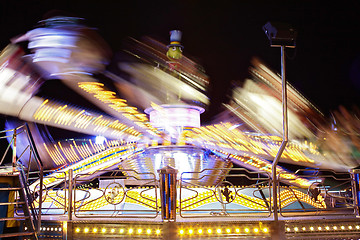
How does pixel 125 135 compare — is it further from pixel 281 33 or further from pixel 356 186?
pixel 356 186

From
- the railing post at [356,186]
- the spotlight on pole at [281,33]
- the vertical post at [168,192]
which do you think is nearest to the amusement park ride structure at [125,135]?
the railing post at [356,186]

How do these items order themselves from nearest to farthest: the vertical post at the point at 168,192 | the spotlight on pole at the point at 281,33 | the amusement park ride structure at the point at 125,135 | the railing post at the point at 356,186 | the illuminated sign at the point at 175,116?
the vertical post at the point at 168,192, the spotlight on pole at the point at 281,33, the railing post at the point at 356,186, the amusement park ride structure at the point at 125,135, the illuminated sign at the point at 175,116

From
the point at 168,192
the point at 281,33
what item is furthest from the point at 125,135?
the point at 281,33

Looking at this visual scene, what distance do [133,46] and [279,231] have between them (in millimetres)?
9468

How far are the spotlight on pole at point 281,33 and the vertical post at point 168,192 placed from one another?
2974mm

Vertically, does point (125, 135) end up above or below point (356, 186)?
above

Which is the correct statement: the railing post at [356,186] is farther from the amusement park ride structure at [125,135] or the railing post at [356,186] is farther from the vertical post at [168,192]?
the vertical post at [168,192]

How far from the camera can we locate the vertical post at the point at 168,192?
6168mm

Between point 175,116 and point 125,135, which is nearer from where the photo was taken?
point 175,116

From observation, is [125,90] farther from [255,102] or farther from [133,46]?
[255,102]

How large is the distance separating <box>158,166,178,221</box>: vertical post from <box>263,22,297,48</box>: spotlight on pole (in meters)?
2.97

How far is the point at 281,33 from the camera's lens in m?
6.32

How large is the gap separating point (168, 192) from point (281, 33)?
11.4 feet

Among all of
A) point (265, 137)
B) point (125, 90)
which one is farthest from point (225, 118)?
point (125, 90)
